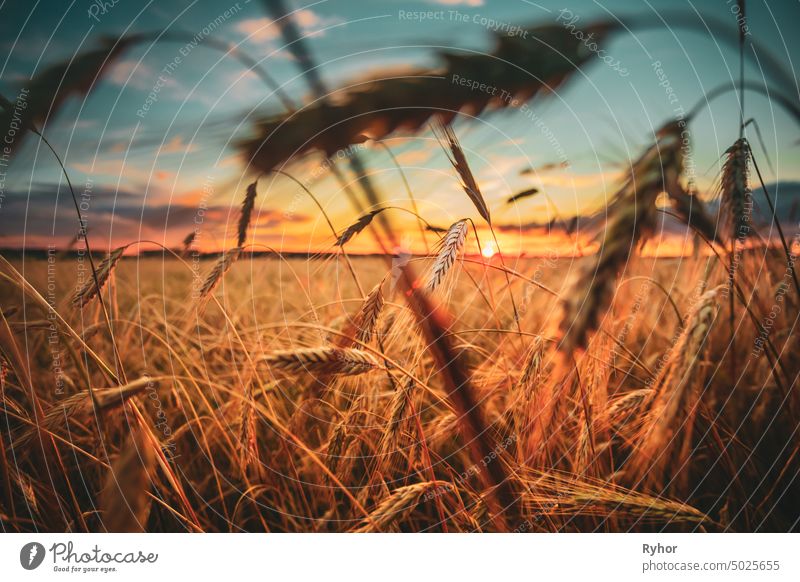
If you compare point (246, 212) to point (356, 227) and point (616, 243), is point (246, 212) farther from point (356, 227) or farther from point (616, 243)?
point (616, 243)

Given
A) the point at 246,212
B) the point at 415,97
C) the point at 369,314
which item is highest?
the point at 415,97

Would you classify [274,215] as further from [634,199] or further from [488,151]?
[634,199]

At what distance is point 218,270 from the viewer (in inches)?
36.5

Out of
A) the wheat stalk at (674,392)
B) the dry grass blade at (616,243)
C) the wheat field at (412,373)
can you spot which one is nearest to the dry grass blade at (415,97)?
the wheat field at (412,373)

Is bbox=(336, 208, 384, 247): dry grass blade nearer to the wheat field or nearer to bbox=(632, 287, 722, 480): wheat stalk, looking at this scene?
the wheat field

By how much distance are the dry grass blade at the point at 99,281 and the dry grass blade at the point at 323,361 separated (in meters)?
0.42

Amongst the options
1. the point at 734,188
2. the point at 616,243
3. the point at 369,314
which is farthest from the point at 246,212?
the point at 734,188
